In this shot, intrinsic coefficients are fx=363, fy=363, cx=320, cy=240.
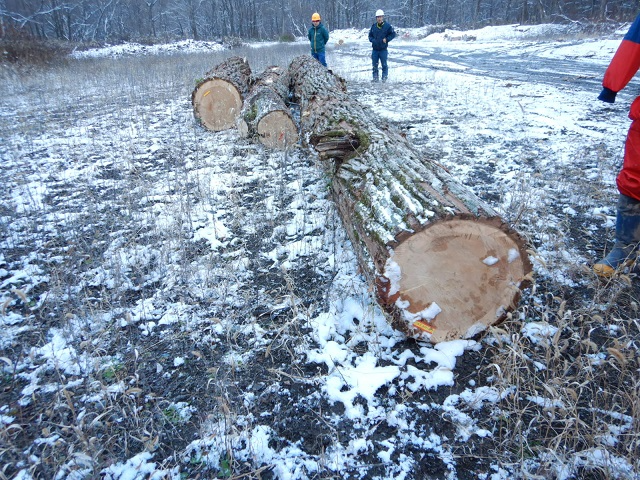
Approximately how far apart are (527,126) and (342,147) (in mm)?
4247

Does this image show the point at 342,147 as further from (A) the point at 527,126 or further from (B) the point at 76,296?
(A) the point at 527,126

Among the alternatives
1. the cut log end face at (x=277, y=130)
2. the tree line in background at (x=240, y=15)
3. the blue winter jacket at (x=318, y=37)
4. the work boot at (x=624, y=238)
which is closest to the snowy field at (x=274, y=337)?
the work boot at (x=624, y=238)

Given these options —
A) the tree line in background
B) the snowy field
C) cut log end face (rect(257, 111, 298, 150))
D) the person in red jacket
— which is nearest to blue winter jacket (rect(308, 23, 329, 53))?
cut log end face (rect(257, 111, 298, 150))

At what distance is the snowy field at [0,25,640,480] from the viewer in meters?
1.71

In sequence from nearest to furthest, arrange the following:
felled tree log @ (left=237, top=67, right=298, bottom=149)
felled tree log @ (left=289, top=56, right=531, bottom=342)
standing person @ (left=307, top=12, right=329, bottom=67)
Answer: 1. felled tree log @ (left=289, top=56, right=531, bottom=342)
2. felled tree log @ (left=237, top=67, right=298, bottom=149)
3. standing person @ (left=307, top=12, right=329, bottom=67)

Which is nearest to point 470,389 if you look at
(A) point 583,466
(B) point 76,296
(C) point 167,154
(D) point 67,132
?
(A) point 583,466

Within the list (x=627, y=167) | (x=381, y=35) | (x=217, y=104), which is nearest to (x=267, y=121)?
(x=217, y=104)

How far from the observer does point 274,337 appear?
241 cm

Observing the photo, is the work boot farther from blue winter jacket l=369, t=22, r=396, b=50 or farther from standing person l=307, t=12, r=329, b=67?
standing person l=307, t=12, r=329, b=67

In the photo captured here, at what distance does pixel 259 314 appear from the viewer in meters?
2.58

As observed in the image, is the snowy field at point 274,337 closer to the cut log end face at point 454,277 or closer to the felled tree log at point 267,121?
the cut log end face at point 454,277

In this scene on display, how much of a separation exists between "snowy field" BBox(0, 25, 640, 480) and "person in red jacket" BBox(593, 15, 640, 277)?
0.58ft

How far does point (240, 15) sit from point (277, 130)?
47046mm

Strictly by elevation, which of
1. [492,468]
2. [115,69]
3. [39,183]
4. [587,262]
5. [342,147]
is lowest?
[492,468]
